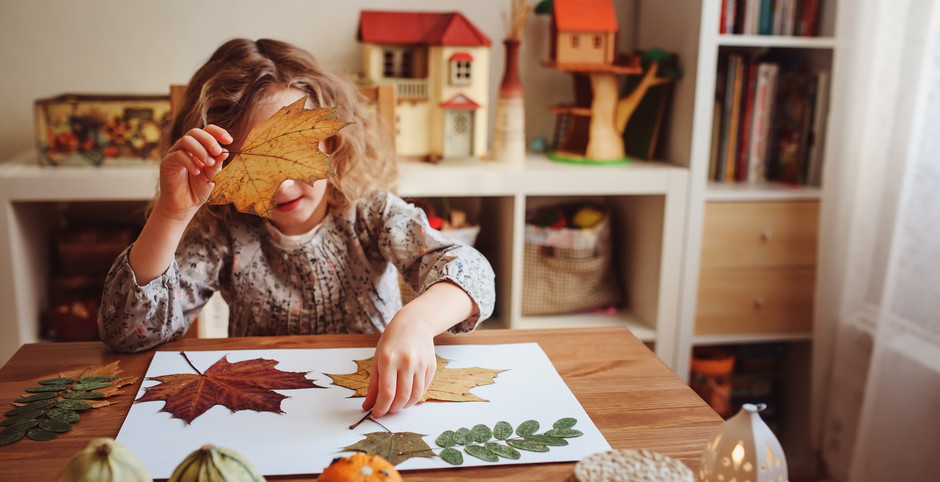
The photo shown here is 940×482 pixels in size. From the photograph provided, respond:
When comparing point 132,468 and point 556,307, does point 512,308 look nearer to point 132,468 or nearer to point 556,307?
point 556,307

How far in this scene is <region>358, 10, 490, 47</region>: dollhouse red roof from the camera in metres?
1.61

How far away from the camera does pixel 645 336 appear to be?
5.64 feet

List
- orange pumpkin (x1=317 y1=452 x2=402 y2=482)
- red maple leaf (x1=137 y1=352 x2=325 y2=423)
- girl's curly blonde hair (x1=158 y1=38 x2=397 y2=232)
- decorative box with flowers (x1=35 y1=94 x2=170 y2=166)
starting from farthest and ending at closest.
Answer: decorative box with flowers (x1=35 y1=94 x2=170 y2=166)
girl's curly blonde hair (x1=158 y1=38 x2=397 y2=232)
red maple leaf (x1=137 y1=352 x2=325 y2=423)
orange pumpkin (x1=317 y1=452 x2=402 y2=482)

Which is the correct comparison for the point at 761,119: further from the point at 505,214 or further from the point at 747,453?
the point at 747,453

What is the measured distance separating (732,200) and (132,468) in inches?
57.3

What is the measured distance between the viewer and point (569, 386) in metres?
0.78

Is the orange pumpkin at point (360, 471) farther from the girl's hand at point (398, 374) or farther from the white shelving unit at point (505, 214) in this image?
the white shelving unit at point (505, 214)

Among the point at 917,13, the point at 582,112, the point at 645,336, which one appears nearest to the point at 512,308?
the point at 645,336

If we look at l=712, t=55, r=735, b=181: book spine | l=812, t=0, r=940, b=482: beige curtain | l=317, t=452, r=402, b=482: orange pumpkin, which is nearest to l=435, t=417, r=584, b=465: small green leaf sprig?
A: l=317, t=452, r=402, b=482: orange pumpkin

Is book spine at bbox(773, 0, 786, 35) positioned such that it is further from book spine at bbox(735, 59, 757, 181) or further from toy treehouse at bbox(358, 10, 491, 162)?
toy treehouse at bbox(358, 10, 491, 162)

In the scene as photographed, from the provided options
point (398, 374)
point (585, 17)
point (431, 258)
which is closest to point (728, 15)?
point (585, 17)

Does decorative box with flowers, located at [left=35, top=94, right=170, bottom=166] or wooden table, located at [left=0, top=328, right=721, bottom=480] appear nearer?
wooden table, located at [left=0, top=328, right=721, bottom=480]

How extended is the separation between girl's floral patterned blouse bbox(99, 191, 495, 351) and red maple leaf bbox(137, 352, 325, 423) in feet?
0.68

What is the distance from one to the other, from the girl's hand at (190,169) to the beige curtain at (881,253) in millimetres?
1233
